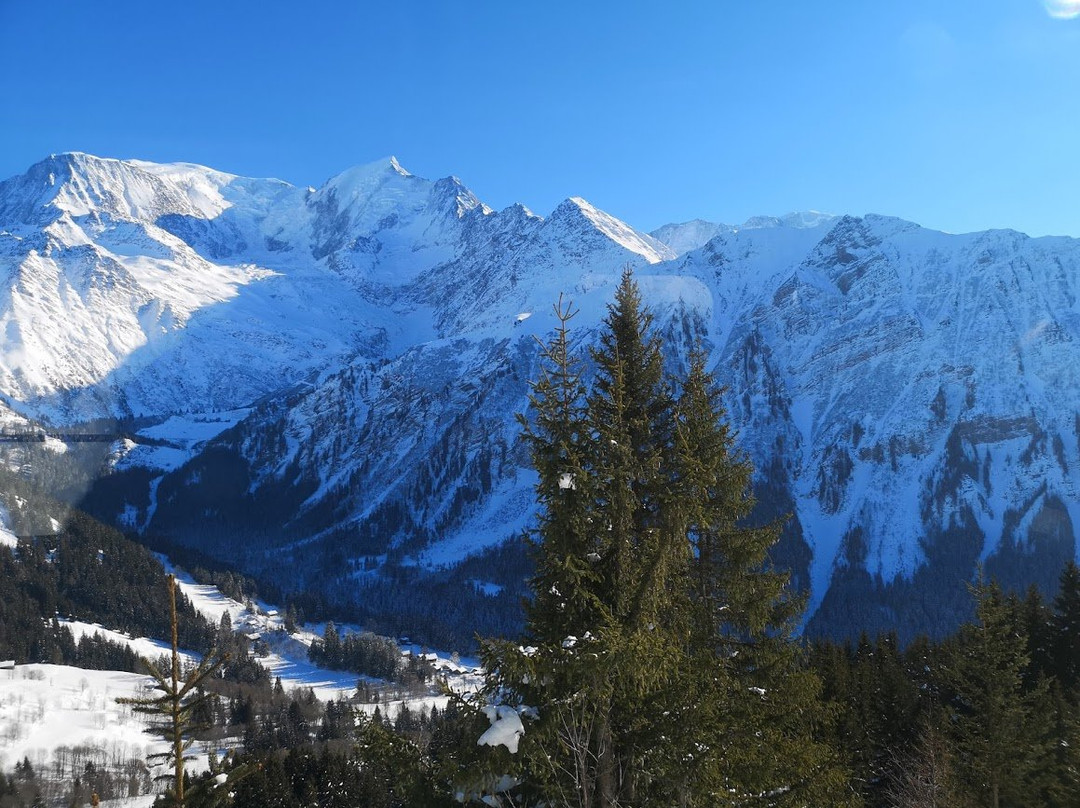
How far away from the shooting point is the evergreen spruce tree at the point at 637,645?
1134 centimetres

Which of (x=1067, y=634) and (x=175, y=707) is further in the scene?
(x=1067, y=634)

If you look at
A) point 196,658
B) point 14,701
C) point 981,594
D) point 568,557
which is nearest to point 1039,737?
point 981,594

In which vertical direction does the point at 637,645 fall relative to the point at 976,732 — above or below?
above

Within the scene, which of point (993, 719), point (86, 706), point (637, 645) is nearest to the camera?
point (637, 645)

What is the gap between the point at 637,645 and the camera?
35.6ft

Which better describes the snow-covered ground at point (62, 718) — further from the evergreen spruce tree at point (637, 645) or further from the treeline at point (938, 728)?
the evergreen spruce tree at point (637, 645)

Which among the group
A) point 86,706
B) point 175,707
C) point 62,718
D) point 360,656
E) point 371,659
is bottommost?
point 62,718

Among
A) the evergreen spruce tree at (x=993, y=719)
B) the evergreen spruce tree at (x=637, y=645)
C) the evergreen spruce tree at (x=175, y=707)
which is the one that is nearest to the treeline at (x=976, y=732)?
the evergreen spruce tree at (x=993, y=719)

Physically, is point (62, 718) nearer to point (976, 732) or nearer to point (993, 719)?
point (976, 732)

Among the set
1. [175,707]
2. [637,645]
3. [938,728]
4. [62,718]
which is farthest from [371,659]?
[637,645]

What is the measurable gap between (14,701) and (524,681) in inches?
6326

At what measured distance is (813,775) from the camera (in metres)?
13.4

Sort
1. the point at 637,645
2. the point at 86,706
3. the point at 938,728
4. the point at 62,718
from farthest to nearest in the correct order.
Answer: the point at 86,706
the point at 62,718
the point at 938,728
the point at 637,645

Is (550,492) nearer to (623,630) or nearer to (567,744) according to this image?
(623,630)
